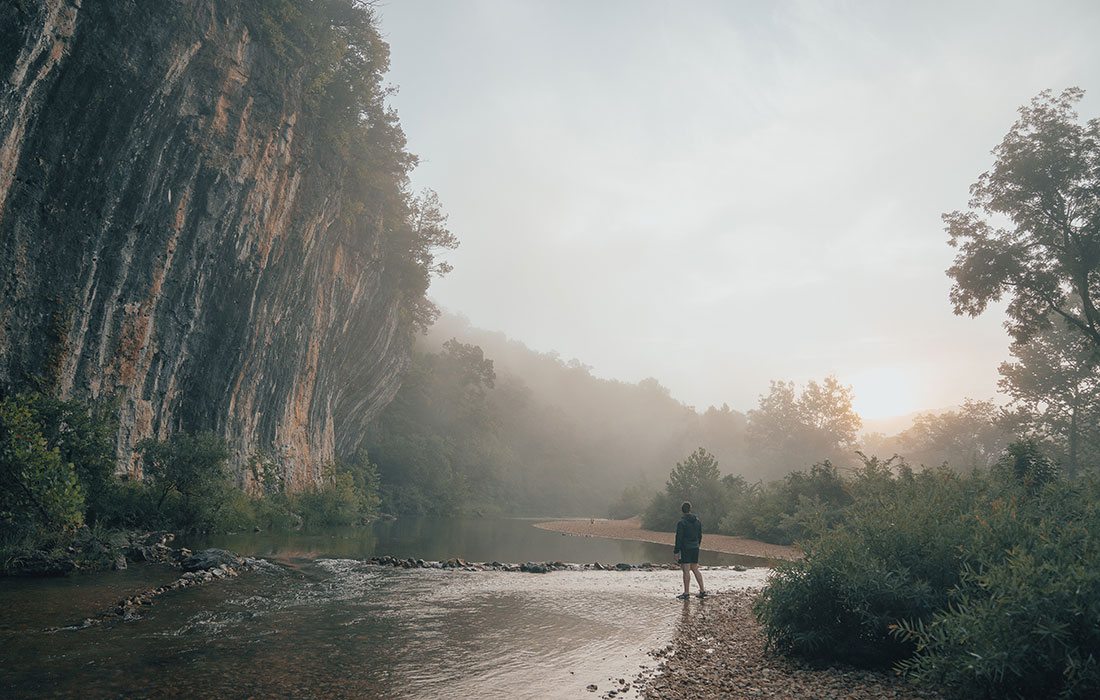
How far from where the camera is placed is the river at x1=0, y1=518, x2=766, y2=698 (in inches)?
253

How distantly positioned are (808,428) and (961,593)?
83973 millimetres

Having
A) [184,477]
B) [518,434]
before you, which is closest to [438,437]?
[518,434]

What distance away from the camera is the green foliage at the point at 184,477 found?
63.5 ft

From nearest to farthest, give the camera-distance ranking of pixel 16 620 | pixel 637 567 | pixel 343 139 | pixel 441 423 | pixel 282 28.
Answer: pixel 16 620, pixel 637 567, pixel 282 28, pixel 343 139, pixel 441 423

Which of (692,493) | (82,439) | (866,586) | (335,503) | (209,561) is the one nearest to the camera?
(866,586)

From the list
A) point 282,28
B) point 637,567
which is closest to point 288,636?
point 637,567

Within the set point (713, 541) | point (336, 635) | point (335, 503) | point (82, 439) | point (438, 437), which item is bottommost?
point (713, 541)

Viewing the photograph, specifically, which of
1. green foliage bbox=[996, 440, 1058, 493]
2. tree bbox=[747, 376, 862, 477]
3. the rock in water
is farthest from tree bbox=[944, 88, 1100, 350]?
tree bbox=[747, 376, 862, 477]

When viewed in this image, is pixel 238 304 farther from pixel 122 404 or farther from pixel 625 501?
pixel 625 501

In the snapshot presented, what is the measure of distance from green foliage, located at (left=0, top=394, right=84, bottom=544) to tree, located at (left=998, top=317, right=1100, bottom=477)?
53.4 m

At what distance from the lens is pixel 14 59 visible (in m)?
13.9

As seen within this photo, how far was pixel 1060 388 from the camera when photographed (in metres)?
45.3

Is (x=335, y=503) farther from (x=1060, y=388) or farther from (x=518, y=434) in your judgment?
(x=518, y=434)

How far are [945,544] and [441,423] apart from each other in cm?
6661
